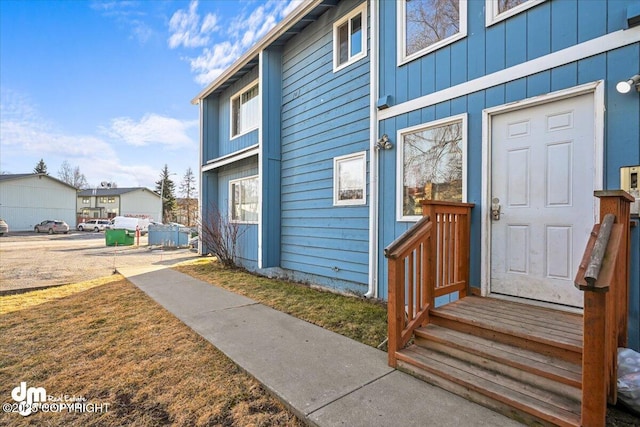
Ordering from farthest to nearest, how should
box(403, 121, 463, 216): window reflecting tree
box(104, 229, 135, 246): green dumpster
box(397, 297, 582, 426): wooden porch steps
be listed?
box(104, 229, 135, 246): green dumpster → box(403, 121, 463, 216): window reflecting tree → box(397, 297, 582, 426): wooden porch steps

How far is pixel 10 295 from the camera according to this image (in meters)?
5.70

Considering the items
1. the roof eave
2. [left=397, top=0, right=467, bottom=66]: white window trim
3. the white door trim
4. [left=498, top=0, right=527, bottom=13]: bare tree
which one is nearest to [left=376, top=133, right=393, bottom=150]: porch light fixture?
[left=397, top=0, right=467, bottom=66]: white window trim

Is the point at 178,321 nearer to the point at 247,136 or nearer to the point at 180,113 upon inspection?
the point at 247,136

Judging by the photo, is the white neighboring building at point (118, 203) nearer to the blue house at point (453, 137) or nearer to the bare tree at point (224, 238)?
the bare tree at point (224, 238)

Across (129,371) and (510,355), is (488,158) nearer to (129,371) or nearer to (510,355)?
(510,355)

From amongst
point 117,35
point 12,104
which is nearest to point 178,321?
point 117,35

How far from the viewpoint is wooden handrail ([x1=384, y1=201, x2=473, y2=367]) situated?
2.57m

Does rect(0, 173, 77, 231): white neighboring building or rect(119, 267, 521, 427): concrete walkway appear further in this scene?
rect(0, 173, 77, 231): white neighboring building

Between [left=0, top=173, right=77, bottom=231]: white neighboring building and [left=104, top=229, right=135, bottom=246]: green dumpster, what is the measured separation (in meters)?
21.4

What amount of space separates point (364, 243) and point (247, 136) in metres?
4.90

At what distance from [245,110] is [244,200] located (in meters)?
2.51

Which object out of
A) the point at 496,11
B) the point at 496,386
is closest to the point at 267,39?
the point at 496,11

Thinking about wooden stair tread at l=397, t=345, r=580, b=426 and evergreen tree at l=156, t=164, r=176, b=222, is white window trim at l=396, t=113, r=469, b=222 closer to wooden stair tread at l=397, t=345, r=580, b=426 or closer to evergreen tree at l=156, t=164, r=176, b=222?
wooden stair tread at l=397, t=345, r=580, b=426

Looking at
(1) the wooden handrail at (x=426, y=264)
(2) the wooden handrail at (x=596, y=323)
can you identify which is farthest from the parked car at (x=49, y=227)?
(2) the wooden handrail at (x=596, y=323)
